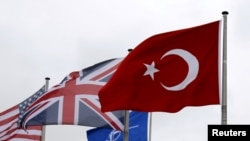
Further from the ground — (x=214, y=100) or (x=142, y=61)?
(x=142, y=61)

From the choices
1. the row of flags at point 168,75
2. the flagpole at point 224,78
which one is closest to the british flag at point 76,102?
the row of flags at point 168,75

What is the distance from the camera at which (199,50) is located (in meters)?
19.4

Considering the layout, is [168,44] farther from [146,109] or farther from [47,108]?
[47,108]

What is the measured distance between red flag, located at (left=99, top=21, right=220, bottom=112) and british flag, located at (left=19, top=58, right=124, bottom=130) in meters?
4.85

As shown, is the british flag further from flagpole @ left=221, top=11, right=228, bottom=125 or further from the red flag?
flagpole @ left=221, top=11, right=228, bottom=125

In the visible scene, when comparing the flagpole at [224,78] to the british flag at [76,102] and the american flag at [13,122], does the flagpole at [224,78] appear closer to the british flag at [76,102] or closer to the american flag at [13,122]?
the british flag at [76,102]

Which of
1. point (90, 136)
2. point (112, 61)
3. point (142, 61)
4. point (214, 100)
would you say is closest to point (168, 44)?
point (142, 61)

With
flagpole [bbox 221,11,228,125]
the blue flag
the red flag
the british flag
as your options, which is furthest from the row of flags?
the blue flag

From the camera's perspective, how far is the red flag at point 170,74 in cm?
1878

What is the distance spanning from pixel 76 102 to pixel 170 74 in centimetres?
746

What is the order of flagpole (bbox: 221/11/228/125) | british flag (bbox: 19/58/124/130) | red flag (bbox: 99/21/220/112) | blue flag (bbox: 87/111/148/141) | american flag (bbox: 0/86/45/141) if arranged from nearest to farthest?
flagpole (bbox: 221/11/228/125), red flag (bbox: 99/21/220/112), british flag (bbox: 19/58/124/130), blue flag (bbox: 87/111/148/141), american flag (bbox: 0/86/45/141)

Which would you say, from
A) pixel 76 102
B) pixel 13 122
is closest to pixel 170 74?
pixel 76 102

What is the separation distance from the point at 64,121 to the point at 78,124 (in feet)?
2.25

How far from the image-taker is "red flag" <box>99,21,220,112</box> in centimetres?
1878
